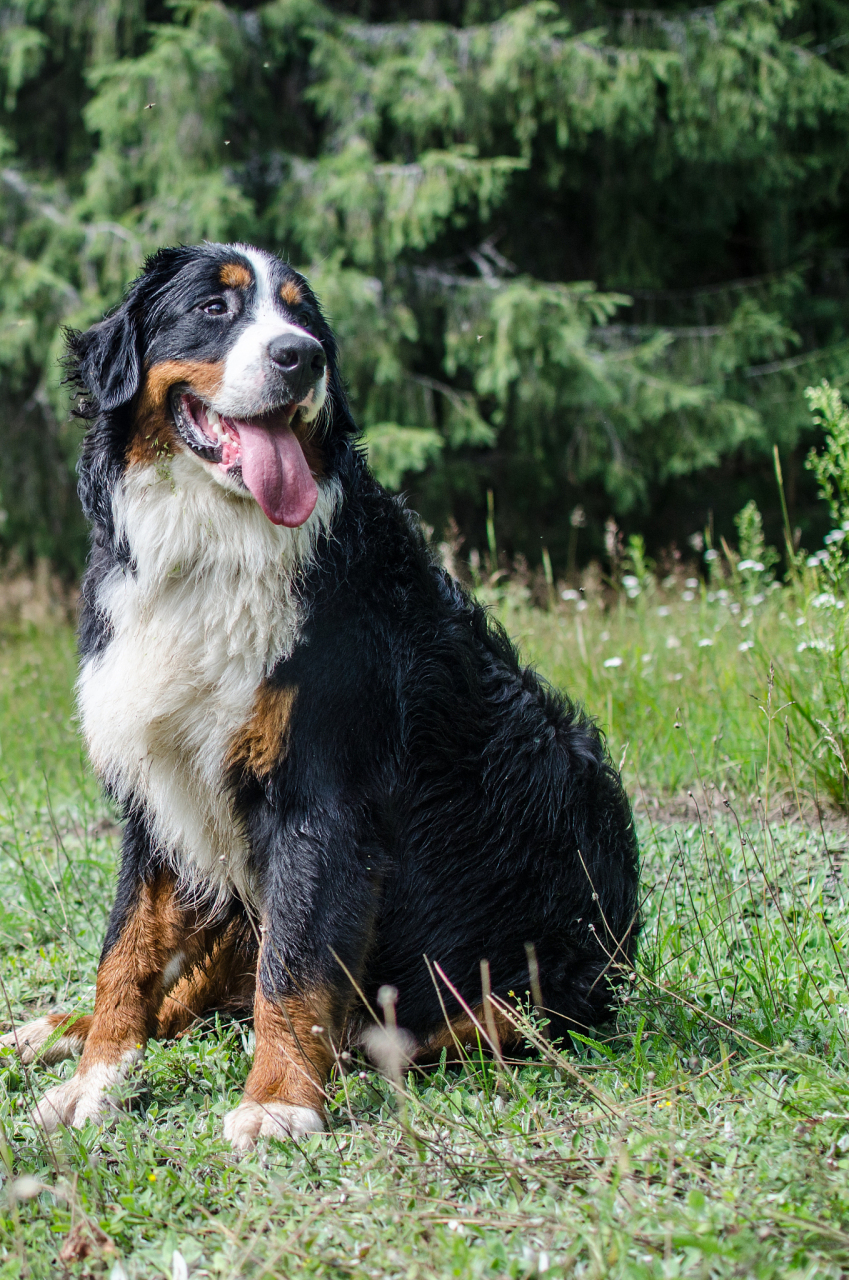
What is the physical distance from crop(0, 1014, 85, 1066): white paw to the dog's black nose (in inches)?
71.4

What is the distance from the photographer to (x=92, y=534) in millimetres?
2721

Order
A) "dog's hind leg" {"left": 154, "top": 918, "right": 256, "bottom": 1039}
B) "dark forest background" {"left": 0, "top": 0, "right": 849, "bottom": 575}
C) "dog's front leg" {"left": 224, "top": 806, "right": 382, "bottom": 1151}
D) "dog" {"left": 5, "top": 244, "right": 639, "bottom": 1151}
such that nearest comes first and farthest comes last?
"dog's front leg" {"left": 224, "top": 806, "right": 382, "bottom": 1151}
"dog" {"left": 5, "top": 244, "right": 639, "bottom": 1151}
"dog's hind leg" {"left": 154, "top": 918, "right": 256, "bottom": 1039}
"dark forest background" {"left": 0, "top": 0, "right": 849, "bottom": 575}

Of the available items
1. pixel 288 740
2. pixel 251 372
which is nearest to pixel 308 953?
pixel 288 740

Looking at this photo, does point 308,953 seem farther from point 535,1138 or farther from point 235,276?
point 235,276

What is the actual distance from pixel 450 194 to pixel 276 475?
5.95 m

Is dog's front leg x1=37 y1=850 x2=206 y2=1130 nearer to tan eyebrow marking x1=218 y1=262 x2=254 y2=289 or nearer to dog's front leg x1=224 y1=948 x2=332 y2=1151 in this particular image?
dog's front leg x1=224 y1=948 x2=332 y2=1151

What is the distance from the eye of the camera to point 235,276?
2613 mm

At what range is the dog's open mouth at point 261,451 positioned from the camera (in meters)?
2.46

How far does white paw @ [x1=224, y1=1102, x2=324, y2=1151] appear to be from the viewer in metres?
2.15

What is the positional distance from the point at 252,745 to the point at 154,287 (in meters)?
1.24

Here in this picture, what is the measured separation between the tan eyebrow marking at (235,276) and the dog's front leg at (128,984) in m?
1.51

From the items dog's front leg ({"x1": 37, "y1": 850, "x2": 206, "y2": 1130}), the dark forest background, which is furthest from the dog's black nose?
the dark forest background

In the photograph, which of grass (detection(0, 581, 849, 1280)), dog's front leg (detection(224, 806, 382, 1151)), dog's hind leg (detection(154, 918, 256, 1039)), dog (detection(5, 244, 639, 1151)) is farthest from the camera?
dog's hind leg (detection(154, 918, 256, 1039))

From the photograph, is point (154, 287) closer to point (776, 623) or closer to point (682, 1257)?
point (682, 1257)
